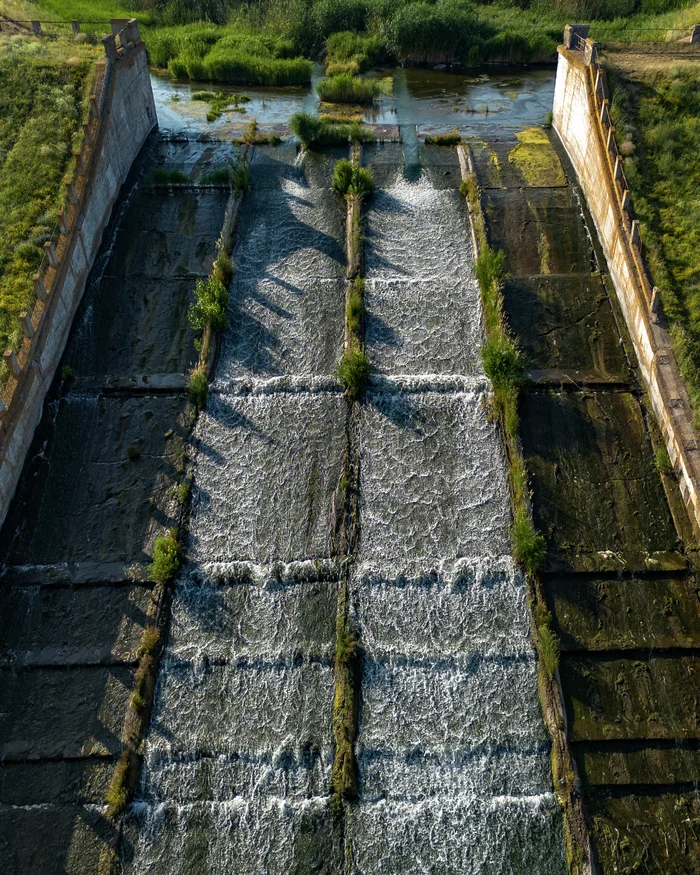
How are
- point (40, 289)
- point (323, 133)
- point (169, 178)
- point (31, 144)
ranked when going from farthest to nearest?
point (323, 133) → point (169, 178) → point (31, 144) → point (40, 289)

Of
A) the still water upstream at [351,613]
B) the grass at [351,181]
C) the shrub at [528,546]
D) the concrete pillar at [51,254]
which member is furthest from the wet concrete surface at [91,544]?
the shrub at [528,546]

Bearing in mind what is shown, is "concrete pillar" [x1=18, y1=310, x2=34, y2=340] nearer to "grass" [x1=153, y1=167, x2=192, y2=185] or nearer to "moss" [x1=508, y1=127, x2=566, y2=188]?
"grass" [x1=153, y1=167, x2=192, y2=185]

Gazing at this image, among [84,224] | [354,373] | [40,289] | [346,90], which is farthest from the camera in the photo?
[346,90]

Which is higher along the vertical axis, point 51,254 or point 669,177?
point 669,177

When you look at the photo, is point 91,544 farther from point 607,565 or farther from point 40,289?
point 607,565

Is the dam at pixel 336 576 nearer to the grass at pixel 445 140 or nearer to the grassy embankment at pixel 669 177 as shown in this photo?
the grassy embankment at pixel 669 177

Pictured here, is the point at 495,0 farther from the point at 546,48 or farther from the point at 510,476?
the point at 510,476

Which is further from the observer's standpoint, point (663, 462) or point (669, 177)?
point (669, 177)

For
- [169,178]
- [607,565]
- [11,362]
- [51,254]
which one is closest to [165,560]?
[11,362]
